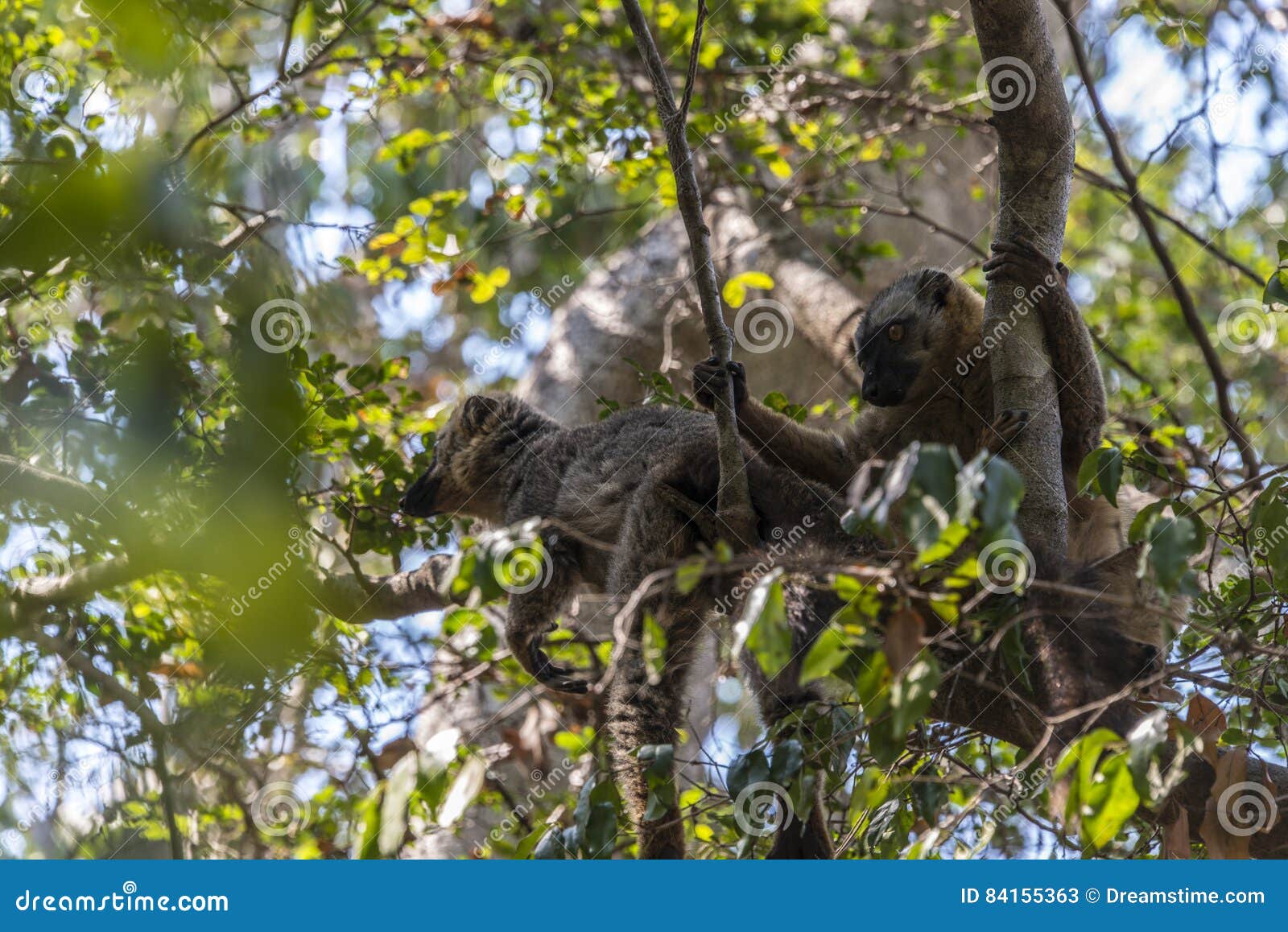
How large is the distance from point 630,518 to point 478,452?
1.92 metres

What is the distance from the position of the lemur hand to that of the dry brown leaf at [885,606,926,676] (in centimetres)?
171

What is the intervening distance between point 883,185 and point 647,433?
5008 millimetres

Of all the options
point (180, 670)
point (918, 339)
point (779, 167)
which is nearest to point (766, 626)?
point (918, 339)

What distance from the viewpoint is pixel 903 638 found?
2830 millimetres

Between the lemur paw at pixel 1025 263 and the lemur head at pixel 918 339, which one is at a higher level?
the lemur head at pixel 918 339

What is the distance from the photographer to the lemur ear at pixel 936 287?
5.70m

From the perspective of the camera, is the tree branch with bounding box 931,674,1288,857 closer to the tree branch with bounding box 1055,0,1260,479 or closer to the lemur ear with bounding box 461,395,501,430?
the tree branch with bounding box 1055,0,1260,479

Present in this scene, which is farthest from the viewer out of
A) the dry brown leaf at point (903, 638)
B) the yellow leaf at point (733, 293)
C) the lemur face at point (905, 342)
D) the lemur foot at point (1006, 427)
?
the yellow leaf at point (733, 293)

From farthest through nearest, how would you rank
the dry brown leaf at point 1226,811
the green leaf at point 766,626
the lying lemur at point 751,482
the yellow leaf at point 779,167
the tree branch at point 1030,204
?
the yellow leaf at point 779,167 < the lying lemur at point 751,482 < the tree branch at point 1030,204 < the dry brown leaf at point 1226,811 < the green leaf at point 766,626

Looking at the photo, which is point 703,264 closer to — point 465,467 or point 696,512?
point 696,512

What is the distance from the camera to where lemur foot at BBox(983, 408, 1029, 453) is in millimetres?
4211

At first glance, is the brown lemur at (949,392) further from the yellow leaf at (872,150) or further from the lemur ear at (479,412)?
the yellow leaf at (872,150)

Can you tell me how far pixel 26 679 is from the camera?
563 centimetres

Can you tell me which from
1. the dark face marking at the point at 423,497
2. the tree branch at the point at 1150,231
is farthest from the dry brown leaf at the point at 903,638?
the dark face marking at the point at 423,497
